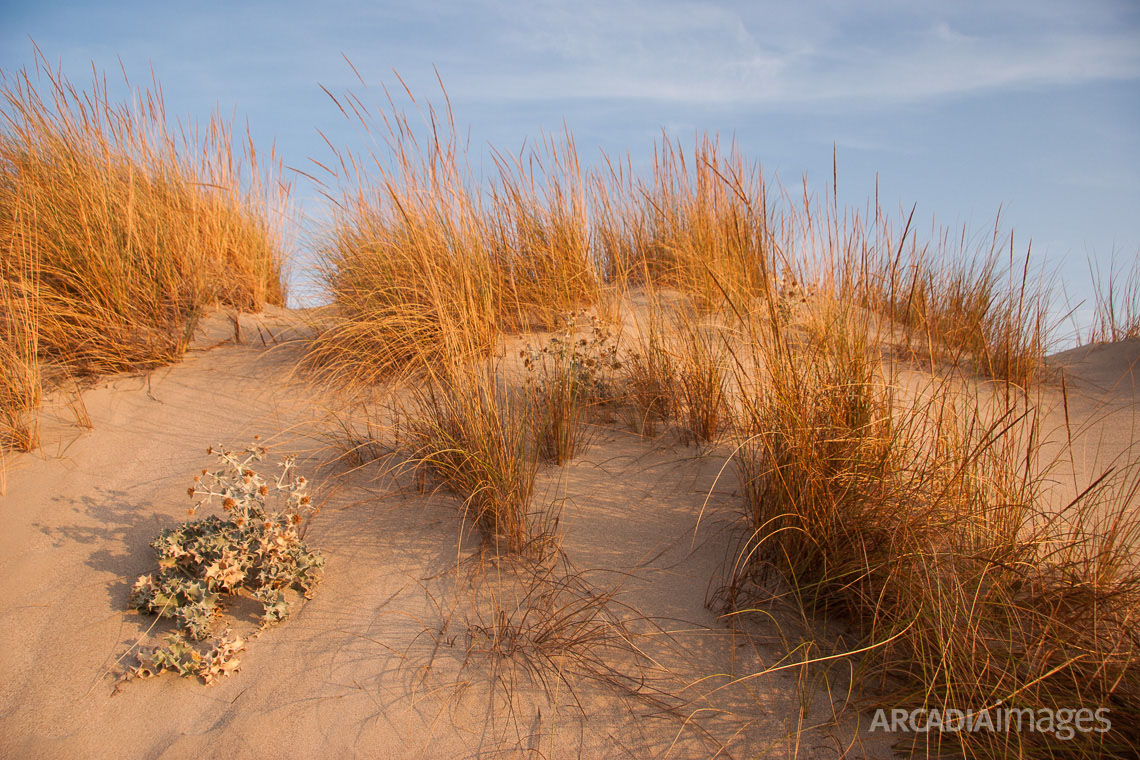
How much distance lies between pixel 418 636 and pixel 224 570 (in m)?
0.77

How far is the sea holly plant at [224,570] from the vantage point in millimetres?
2479

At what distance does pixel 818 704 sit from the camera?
6.95 feet

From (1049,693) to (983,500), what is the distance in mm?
672

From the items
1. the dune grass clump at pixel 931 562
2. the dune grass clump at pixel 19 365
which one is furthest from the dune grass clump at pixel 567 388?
the dune grass clump at pixel 19 365

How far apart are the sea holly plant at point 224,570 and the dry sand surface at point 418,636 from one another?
9cm

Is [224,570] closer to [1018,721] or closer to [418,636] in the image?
[418,636]

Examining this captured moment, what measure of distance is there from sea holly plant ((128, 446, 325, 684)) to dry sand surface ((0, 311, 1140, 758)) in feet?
0.29

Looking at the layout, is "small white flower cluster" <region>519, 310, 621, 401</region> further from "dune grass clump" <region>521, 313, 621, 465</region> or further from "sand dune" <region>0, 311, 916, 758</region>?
"sand dune" <region>0, 311, 916, 758</region>

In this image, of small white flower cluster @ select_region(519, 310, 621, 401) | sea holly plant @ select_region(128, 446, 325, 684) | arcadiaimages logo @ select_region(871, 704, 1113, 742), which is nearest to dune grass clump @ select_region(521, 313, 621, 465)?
small white flower cluster @ select_region(519, 310, 621, 401)

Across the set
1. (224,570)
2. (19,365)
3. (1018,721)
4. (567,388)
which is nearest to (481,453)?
(567,388)

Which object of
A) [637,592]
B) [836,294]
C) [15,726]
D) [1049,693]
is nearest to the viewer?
[1049,693]

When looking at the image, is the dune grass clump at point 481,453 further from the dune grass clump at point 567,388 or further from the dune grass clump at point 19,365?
the dune grass clump at point 19,365

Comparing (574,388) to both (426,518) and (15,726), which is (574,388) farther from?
(15,726)

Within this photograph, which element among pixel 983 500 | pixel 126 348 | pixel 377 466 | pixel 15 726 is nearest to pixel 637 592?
pixel 983 500
